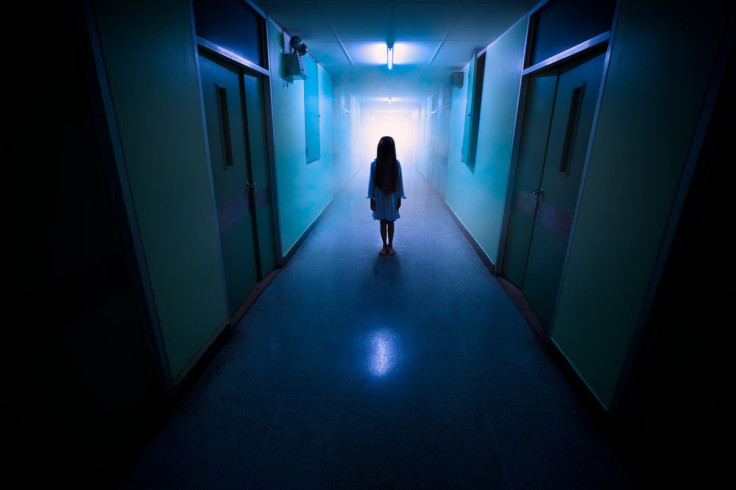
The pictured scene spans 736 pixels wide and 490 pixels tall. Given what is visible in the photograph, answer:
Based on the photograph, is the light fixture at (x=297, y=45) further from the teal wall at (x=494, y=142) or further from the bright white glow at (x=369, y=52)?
the teal wall at (x=494, y=142)

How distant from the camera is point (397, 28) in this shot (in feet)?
12.6

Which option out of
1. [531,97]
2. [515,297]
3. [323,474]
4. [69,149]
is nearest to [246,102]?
[69,149]

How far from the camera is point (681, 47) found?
1505 millimetres

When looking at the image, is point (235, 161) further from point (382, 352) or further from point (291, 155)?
point (382, 352)

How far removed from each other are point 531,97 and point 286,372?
3.45 m

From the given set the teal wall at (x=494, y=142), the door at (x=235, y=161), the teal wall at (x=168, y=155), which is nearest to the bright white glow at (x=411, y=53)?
the teal wall at (x=494, y=142)

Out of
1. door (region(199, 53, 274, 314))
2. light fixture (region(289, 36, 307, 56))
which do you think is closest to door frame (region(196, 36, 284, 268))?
door (region(199, 53, 274, 314))

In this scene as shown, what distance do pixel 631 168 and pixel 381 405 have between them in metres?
2.00

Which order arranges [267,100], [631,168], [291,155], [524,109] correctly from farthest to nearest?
1. [291,155]
2. [267,100]
3. [524,109]
4. [631,168]

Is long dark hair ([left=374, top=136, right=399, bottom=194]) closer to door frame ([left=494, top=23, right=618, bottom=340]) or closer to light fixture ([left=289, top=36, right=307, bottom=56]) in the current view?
door frame ([left=494, top=23, right=618, bottom=340])

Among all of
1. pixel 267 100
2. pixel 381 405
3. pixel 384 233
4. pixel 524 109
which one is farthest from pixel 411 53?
pixel 381 405

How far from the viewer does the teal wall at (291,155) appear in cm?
386

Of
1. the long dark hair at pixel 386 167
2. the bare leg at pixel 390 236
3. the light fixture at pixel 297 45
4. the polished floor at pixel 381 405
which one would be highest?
the light fixture at pixel 297 45

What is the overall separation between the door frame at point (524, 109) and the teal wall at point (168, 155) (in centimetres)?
263
